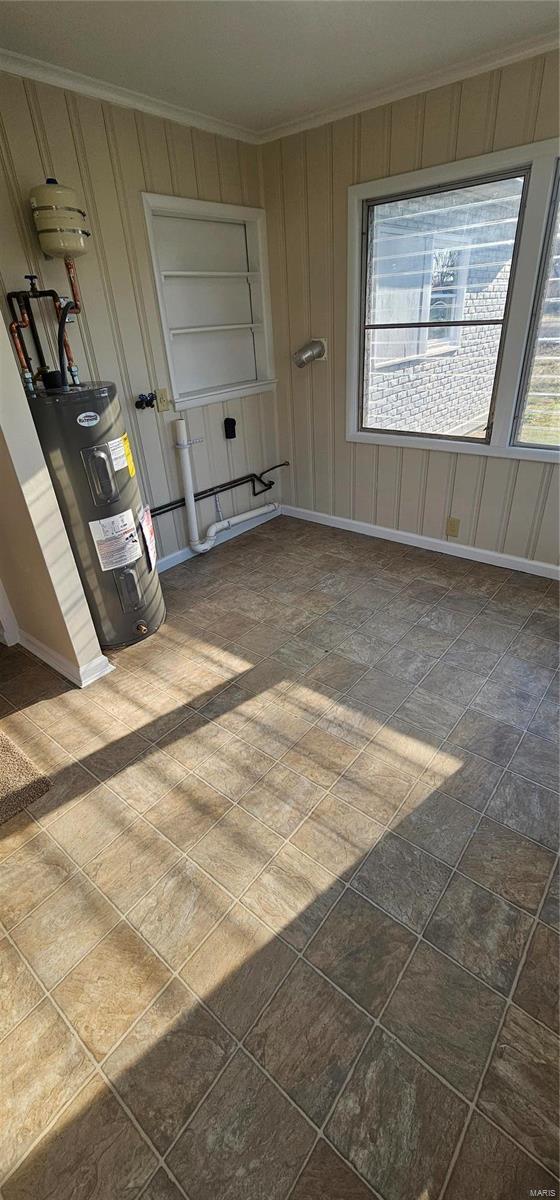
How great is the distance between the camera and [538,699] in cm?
226

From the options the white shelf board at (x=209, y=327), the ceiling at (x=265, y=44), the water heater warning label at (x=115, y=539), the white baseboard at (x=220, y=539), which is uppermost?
the ceiling at (x=265, y=44)

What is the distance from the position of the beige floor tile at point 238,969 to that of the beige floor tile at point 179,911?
38mm

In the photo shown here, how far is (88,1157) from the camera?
1.09 meters

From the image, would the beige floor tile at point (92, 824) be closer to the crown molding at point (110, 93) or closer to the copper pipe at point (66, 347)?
the copper pipe at point (66, 347)

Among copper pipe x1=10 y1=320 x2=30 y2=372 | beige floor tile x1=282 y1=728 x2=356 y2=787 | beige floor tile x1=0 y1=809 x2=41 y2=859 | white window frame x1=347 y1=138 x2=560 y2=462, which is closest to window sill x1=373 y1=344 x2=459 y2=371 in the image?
white window frame x1=347 y1=138 x2=560 y2=462

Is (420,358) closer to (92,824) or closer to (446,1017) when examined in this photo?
(92,824)

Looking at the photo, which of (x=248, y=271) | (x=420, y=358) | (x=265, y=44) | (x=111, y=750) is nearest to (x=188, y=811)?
(x=111, y=750)

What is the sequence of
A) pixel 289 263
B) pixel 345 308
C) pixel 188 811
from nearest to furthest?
pixel 188 811
pixel 345 308
pixel 289 263

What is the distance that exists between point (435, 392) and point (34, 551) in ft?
8.32

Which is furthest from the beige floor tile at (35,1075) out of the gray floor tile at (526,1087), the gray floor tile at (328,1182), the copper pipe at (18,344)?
the copper pipe at (18,344)

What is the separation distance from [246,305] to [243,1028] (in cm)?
400

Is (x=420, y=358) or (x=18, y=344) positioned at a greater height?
(x=18, y=344)

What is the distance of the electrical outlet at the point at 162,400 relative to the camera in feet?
10.5

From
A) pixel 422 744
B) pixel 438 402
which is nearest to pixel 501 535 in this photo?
pixel 438 402
